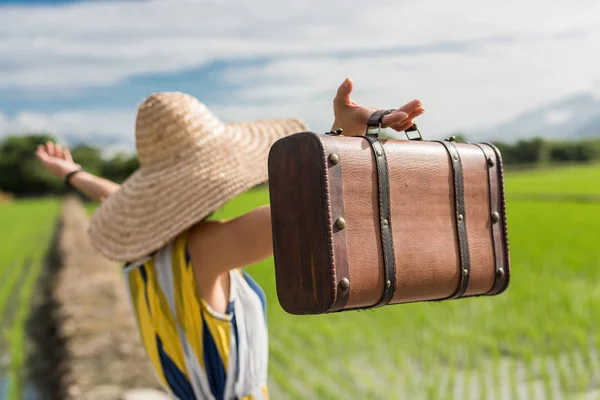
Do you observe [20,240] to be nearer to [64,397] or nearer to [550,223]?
[550,223]

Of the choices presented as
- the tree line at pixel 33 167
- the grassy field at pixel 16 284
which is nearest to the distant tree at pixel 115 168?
the tree line at pixel 33 167

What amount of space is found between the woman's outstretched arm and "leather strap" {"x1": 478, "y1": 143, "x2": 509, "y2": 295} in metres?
1.03

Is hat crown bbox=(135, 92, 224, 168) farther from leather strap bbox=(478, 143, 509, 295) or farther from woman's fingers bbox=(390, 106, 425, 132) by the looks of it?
leather strap bbox=(478, 143, 509, 295)

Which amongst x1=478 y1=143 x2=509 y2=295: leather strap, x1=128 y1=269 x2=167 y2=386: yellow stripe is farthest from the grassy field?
x1=478 y1=143 x2=509 y2=295: leather strap

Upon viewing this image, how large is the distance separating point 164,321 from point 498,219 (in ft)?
2.35

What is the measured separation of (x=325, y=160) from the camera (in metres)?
1.12

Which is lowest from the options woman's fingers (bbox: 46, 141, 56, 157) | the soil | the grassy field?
the grassy field

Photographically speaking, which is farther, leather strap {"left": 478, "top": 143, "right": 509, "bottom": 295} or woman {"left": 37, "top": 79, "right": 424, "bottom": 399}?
woman {"left": 37, "top": 79, "right": 424, "bottom": 399}

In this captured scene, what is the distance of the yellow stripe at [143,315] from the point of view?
1642 mm

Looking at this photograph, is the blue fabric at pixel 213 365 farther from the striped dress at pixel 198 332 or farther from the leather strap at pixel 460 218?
the leather strap at pixel 460 218

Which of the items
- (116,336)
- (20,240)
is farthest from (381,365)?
(20,240)

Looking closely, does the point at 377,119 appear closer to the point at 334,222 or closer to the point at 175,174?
the point at 334,222

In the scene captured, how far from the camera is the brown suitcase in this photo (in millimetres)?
1136

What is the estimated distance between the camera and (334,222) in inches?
44.7
